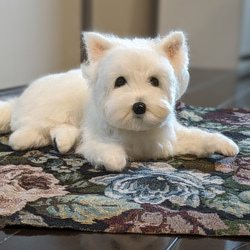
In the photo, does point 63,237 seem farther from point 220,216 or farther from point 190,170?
point 190,170

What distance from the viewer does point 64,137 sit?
132cm

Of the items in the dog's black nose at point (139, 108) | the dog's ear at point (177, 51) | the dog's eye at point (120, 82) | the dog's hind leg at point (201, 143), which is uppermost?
the dog's ear at point (177, 51)

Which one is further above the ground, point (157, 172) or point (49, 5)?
point (49, 5)

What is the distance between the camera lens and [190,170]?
1.18 meters

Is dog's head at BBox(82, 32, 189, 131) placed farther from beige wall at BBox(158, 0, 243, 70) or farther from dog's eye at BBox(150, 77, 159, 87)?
beige wall at BBox(158, 0, 243, 70)

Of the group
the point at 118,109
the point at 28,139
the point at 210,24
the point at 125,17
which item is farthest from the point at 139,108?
the point at 210,24

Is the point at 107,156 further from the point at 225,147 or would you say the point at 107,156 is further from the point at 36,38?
the point at 36,38

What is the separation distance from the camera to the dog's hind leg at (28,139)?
1.36m

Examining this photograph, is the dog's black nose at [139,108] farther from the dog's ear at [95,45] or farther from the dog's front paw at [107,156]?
the dog's ear at [95,45]

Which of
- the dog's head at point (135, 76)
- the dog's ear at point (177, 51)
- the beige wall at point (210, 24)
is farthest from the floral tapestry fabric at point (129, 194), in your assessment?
the beige wall at point (210, 24)

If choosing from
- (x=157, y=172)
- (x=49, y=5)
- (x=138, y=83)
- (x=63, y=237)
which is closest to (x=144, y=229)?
(x=63, y=237)

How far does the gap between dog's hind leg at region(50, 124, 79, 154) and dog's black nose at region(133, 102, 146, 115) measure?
1.04ft

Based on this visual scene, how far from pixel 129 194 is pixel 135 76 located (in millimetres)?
341

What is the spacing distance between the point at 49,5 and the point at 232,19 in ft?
7.58
